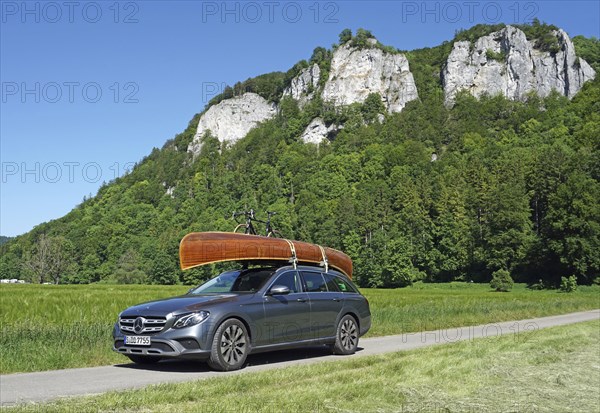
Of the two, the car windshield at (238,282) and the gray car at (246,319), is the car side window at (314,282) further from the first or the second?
the car windshield at (238,282)

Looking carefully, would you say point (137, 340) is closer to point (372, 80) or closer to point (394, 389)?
point (394, 389)

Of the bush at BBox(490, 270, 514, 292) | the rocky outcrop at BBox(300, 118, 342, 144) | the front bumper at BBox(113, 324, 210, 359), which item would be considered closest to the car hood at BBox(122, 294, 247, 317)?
the front bumper at BBox(113, 324, 210, 359)

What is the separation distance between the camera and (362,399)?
299 inches

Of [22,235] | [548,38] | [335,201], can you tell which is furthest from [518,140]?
[22,235]

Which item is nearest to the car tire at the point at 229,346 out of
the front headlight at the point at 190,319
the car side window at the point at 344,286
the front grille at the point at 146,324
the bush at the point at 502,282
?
the front headlight at the point at 190,319

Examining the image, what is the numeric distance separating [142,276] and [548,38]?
131 meters

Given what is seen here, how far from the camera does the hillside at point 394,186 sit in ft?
300

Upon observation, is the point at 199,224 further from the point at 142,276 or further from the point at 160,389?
the point at 160,389

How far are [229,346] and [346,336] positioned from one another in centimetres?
335

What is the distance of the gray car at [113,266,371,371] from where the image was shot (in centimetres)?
999

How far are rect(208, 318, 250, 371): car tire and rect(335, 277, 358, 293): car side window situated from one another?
3.31 meters

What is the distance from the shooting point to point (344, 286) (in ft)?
44.7

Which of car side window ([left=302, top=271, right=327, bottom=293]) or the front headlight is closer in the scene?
the front headlight

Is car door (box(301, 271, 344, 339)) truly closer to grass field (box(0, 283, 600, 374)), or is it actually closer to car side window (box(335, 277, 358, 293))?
car side window (box(335, 277, 358, 293))
